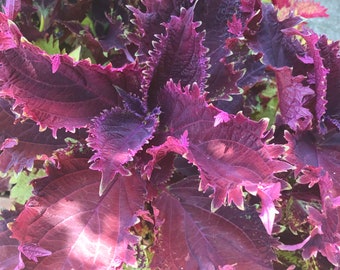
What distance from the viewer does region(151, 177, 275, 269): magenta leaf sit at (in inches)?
27.1

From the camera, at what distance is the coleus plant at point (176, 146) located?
0.62 meters

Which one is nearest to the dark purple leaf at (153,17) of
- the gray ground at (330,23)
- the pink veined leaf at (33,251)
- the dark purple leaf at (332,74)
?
the dark purple leaf at (332,74)

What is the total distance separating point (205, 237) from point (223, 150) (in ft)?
0.50

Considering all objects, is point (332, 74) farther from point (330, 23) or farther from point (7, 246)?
point (330, 23)

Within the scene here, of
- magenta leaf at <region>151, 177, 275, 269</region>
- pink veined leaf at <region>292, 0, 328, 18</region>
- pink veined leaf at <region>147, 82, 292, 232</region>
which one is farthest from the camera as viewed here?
pink veined leaf at <region>292, 0, 328, 18</region>

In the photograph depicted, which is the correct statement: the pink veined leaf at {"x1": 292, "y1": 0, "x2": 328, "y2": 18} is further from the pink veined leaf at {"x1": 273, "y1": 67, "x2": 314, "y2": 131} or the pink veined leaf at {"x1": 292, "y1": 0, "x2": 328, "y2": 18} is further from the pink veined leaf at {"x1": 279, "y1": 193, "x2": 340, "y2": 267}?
the pink veined leaf at {"x1": 279, "y1": 193, "x2": 340, "y2": 267}

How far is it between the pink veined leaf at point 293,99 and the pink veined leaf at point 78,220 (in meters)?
0.23

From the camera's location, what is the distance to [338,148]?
77 centimetres

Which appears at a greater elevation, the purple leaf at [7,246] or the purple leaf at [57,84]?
the purple leaf at [57,84]

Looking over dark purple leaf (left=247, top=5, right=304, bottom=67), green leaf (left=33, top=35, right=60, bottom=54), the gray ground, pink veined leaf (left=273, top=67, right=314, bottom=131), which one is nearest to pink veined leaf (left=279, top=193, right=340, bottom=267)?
pink veined leaf (left=273, top=67, right=314, bottom=131)

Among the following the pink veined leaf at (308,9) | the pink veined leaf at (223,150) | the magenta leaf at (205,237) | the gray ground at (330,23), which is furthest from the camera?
the gray ground at (330,23)

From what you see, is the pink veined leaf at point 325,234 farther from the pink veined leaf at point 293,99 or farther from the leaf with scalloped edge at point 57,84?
the leaf with scalloped edge at point 57,84

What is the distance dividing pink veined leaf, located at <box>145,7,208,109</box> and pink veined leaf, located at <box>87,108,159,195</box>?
2.0 inches

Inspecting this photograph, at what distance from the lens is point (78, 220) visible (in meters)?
0.68
